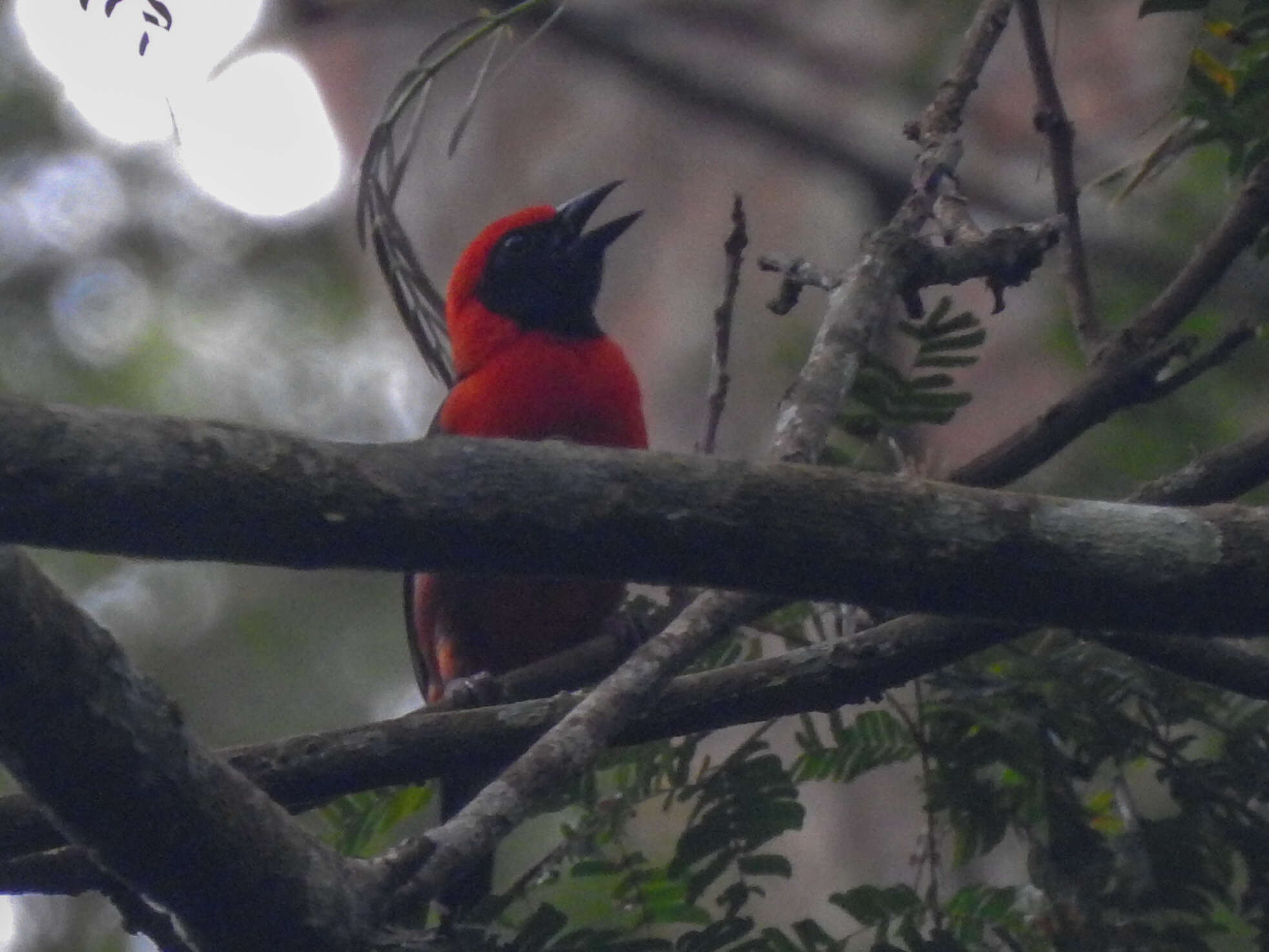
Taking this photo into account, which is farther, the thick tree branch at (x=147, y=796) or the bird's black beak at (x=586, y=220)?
the bird's black beak at (x=586, y=220)

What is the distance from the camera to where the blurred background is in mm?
7465

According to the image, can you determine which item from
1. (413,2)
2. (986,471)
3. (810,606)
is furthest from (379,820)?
(413,2)

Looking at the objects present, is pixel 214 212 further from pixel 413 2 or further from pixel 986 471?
pixel 986 471

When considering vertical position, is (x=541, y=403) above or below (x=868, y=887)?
above

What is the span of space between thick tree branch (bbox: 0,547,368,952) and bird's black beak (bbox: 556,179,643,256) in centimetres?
296

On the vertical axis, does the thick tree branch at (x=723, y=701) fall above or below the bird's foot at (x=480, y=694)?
below

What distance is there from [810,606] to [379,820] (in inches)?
35.3

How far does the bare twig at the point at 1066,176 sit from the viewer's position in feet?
10.8

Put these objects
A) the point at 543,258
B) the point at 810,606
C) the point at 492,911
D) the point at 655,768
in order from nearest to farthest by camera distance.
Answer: the point at 492,911
the point at 655,768
the point at 810,606
the point at 543,258

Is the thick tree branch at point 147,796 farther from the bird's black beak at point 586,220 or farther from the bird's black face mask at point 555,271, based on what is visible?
the bird's black beak at point 586,220

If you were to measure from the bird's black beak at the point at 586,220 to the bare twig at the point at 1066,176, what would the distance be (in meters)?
1.58

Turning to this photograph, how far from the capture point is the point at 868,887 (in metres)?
2.91

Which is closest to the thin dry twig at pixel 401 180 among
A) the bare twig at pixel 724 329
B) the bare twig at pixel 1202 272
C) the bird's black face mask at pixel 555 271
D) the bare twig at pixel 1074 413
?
the bare twig at pixel 724 329

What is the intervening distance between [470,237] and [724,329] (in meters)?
5.80
